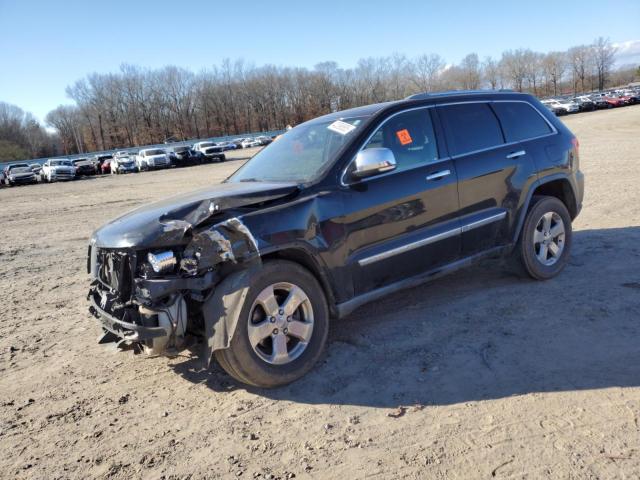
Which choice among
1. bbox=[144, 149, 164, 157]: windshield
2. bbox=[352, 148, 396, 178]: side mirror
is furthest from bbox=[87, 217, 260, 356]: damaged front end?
bbox=[144, 149, 164, 157]: windshield

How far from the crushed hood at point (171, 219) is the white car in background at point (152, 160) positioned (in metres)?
40.2

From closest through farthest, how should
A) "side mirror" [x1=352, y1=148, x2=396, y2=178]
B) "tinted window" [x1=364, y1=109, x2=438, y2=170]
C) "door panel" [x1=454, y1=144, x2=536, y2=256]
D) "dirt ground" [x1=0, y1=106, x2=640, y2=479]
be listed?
"dirt ground" [x1=0, y1=106, x2=640, y2=479] < "side mirror" [x1=352, y1=148, x2=396, y2=178] < "tinted window" [x1=364, y1=109, x2=438, y2=170] < "door panel" [x1=454, y1=144, x2=536, y2=256]

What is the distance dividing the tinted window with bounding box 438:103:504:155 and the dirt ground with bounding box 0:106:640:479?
1.43m

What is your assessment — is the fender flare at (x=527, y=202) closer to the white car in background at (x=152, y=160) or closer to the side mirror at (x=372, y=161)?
the side mirror at (x=372, y=161)

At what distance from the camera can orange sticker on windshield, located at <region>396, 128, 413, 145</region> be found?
4277 millimetres

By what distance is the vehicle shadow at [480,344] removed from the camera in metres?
3.31

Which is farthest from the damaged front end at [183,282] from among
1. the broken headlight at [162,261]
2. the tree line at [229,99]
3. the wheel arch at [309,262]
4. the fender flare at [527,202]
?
the tree line at [229,99]

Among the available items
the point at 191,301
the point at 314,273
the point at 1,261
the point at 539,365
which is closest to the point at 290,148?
the point at 314,273

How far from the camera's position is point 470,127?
4719mm

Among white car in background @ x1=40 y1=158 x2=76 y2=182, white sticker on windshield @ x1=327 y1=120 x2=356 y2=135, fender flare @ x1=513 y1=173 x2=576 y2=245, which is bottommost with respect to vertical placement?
fender flare @ x1=513 y1=173 x2=576 y2=245

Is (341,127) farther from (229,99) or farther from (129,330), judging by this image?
(229,99)

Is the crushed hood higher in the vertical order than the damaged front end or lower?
higher

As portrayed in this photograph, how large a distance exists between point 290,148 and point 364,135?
887mm

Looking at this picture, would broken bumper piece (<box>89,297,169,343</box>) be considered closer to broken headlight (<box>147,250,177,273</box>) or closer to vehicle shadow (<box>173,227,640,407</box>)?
broken headlight (<box>147,250,177,273</box>)
